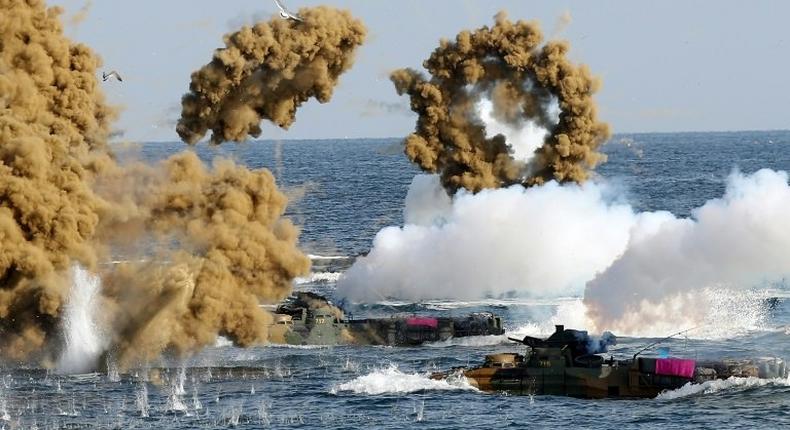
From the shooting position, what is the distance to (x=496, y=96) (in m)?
83.9

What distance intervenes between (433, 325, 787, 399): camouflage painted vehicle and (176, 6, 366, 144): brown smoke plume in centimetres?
1353

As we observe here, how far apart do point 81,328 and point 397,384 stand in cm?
1295

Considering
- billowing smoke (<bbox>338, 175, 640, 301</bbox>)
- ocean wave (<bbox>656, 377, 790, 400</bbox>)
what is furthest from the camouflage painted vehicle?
billowing smoke (<bbox>338, 175, 640, 301</bbox>)

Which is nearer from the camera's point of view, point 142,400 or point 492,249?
point 142,400

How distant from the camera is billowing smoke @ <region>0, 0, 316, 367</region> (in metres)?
59.8

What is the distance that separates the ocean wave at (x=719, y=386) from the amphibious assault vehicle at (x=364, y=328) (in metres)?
18.2

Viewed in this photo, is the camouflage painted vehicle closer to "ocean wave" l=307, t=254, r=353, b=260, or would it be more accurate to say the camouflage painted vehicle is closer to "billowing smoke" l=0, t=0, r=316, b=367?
"billowing smoke" l=0, t=0, r=316, b=367

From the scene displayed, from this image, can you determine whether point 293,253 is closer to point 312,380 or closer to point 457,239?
point 312,380

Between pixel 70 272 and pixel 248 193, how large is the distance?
24.0 ft

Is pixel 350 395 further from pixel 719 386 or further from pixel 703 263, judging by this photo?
pixel 703 263

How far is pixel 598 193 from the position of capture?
96688 mm

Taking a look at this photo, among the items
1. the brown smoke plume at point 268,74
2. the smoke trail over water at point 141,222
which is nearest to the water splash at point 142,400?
the smoke trail over water at point 141,222

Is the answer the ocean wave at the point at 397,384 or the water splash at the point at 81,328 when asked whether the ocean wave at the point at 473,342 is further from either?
the water splash at the point at 81,328

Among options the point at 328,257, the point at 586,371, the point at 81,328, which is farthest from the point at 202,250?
the point at 328,257
